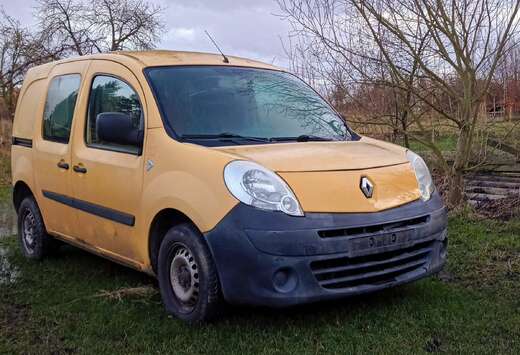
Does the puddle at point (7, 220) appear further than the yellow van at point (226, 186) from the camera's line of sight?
Yes

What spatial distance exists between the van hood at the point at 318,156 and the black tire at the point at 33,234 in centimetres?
273

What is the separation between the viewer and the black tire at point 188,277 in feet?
12.5

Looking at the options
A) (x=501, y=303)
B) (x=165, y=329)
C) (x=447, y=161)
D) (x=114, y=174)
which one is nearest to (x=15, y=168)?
(x=114, y=174)

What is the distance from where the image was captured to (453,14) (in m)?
7.07

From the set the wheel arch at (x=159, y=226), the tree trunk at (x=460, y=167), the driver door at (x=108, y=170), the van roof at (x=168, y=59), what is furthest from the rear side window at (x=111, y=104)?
the tree trunk at (x=460, y=167)

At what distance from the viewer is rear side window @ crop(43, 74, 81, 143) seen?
537 cm

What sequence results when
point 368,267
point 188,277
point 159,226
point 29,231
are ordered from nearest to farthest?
point 368,267
point 188,277
point 159,226
point 29,231

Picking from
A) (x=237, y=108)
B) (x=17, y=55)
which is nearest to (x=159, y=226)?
(x=237, y=108)

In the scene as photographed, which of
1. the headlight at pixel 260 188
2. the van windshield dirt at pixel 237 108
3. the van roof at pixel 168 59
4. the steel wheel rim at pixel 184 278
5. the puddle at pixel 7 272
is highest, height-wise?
the van roof at pixel 168 59

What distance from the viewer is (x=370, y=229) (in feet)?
12.3

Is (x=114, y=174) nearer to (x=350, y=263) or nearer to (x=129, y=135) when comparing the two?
(x=129, y=135)

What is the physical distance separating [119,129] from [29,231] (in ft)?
8.00

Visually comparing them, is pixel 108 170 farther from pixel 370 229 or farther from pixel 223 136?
pixel 370 229

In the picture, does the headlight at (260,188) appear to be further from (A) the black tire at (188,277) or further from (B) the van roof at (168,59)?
(B) the van roof at (168,59)
